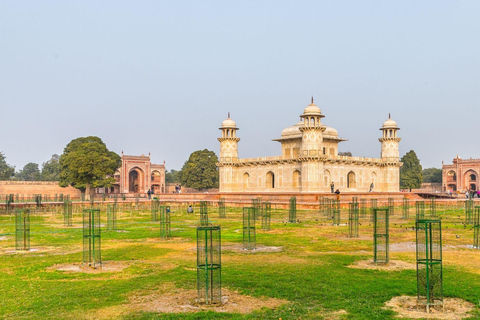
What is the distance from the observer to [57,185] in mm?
69312

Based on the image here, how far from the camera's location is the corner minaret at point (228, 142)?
54.8 m

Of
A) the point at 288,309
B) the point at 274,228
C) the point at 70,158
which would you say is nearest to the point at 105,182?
the point at 70,158

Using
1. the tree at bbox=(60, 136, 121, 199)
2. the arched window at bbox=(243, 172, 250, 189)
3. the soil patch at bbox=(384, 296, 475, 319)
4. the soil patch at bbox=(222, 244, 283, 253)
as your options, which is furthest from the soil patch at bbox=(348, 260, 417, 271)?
the tree at bbox=(60, 136, 121, 199)

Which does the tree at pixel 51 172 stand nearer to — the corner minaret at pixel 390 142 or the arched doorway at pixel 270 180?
the arched doorway at pixel 270 180

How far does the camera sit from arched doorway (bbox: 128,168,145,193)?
74875 millimetres

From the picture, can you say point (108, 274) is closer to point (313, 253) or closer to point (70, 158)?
point (313, 253)

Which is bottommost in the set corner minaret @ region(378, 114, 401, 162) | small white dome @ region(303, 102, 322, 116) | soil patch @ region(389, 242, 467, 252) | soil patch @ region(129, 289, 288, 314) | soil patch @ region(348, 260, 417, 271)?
soil patch @ region(129, 289, 288, 314)

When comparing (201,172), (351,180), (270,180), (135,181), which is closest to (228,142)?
(270,180)

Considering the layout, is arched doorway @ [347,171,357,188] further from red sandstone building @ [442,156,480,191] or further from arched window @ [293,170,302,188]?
red sandstone building @ [442,156,480,191]

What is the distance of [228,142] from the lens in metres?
54.8

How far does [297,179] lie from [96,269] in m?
38.4

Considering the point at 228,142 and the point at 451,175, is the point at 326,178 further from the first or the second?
the point at 451,175

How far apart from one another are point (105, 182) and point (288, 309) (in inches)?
2141

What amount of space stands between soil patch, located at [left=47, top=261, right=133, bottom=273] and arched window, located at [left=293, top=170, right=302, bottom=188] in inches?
1454
